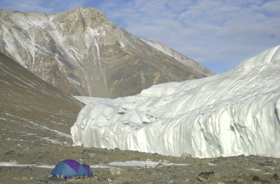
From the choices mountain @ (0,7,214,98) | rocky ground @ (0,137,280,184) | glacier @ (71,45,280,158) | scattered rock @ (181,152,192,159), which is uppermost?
mountain @ (0,7,214,98)

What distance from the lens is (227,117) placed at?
14.4 m

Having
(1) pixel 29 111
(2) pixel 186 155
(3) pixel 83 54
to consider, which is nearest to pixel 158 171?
(2) pixel 186 155

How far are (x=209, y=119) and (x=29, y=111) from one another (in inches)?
1173

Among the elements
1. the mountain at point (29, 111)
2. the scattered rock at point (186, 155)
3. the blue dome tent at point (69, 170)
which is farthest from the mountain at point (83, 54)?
the blue dome tent at point (69, 170)

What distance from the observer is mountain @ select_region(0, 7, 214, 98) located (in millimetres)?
91031

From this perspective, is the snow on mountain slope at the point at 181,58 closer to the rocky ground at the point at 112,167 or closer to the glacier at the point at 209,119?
the rocky ground at the point at 112,167

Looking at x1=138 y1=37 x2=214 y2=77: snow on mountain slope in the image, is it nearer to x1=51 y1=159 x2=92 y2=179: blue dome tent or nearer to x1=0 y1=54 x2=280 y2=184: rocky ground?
x1=0 y1=54 x2=280 y2=184: rocky ground

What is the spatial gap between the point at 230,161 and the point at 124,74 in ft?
268

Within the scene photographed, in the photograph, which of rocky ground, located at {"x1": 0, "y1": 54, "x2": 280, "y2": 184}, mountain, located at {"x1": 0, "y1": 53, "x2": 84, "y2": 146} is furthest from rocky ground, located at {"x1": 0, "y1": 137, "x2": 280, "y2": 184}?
mountain, located at {"x1": 0, "y1": 53, "x2": 84, "y2": 146}

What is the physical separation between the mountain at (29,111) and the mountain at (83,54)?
3099cm

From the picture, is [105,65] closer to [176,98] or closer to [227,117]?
[176,98]

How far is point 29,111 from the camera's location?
39562 millimetres

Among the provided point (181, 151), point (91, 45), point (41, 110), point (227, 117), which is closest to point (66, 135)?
point (41, 110)

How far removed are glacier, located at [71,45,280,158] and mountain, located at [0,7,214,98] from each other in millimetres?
65534
